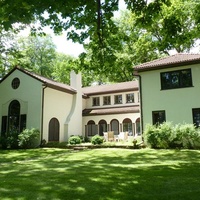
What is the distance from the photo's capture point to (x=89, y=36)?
10570 mm

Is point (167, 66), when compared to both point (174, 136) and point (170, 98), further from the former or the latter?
point (174, 136)

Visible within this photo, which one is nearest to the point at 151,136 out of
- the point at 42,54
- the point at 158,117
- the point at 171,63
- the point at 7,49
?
the point at 158,117

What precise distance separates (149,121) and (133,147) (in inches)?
106

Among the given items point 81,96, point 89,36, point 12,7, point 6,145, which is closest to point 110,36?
point 89,36

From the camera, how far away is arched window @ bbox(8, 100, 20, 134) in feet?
76.7

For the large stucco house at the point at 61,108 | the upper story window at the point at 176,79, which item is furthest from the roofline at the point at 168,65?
the large stucco house at the point at 61,108

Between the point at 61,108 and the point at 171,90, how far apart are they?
11513 mm

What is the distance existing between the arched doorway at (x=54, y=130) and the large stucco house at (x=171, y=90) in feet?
29.6

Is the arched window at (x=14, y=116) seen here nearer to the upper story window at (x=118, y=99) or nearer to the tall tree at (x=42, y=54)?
the upper story window at (x=118, y=99)

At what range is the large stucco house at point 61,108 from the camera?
879 inches

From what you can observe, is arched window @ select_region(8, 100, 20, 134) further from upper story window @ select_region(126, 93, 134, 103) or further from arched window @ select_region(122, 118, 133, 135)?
upper story window @ select_region(126, 93, 134, 103)

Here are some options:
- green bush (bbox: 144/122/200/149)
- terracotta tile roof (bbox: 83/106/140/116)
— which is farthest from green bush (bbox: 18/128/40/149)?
green bush (bbox: 144/122/200/149)

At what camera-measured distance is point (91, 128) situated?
2803cm

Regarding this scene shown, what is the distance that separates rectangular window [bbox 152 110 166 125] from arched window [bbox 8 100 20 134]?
13314 mm
